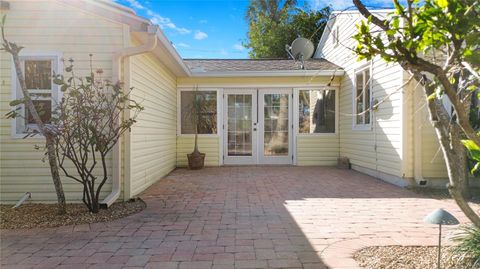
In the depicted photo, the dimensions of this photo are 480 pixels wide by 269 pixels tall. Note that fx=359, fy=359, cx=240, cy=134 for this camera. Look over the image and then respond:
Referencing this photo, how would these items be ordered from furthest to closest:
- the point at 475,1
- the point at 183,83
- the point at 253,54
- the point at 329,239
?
the point at 253,54
the point at 183,83
the point at 329,239
the point at 475,1

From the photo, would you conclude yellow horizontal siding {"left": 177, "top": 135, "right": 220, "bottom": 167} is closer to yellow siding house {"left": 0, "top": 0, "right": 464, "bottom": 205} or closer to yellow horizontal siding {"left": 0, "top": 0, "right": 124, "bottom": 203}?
yellow siding house {"left": 0, "top": 0, "right": 464, "bottom": 205}

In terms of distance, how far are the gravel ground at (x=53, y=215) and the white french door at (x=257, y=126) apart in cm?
508

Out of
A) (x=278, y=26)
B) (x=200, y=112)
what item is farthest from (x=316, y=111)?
(x=278, y=26)

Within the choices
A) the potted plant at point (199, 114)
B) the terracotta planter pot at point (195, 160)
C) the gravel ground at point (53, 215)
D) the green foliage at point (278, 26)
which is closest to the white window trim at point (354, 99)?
the potted plant at point (199, 114)

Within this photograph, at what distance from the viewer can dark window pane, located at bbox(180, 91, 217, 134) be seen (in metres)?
9.98

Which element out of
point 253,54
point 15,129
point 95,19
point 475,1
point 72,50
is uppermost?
point 253,54

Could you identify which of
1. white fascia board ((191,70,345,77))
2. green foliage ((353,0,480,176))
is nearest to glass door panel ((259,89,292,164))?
white fascia board ((191,70,345,77))

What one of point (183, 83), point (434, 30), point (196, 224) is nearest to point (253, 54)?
point (183, 83)

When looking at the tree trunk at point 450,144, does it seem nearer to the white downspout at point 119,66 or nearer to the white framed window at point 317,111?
the white downspout at point 119,66

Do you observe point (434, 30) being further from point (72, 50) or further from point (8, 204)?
point (8, 204)

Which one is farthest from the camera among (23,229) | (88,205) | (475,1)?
(88,205)

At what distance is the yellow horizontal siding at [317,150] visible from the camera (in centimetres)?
998

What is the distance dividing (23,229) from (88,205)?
0.80 m

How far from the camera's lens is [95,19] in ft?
17.6
